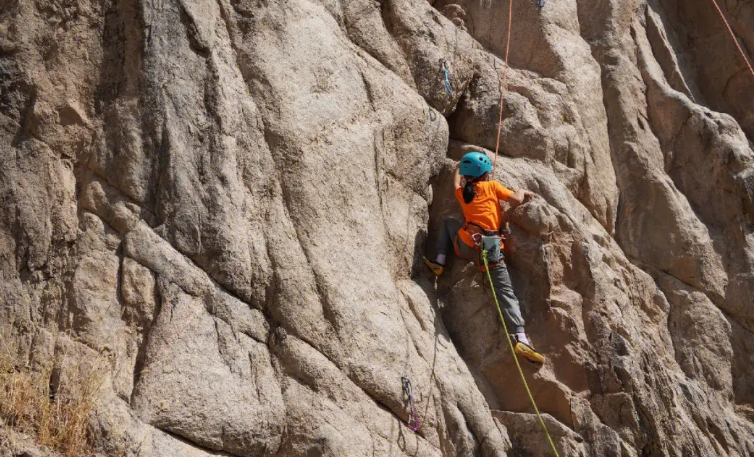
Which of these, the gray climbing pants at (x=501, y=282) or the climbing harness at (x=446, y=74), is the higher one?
the climbing harness at (x=446, y=74)

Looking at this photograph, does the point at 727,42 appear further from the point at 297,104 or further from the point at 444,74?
the point at 297,104

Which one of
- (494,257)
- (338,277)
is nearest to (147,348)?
(338,277)

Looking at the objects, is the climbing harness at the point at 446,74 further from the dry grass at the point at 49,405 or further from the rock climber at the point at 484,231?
the dry grass at the point at 49,405

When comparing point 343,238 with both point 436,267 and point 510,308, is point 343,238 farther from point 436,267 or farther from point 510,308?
point 510,308

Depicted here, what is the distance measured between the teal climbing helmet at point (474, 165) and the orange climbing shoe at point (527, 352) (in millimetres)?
1765

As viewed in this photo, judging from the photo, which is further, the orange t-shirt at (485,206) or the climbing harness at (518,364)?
the orange t-shirt at (485,206)

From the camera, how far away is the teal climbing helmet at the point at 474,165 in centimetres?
881

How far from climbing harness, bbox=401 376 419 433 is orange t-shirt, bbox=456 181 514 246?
5.70 ft

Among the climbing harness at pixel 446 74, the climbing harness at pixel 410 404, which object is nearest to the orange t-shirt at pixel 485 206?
the climbing harness at pixel 446 74

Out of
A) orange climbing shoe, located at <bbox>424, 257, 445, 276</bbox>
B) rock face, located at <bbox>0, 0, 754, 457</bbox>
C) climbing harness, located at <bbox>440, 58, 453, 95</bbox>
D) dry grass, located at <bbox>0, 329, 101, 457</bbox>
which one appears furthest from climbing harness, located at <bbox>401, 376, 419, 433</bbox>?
climbing harness, located at <bbox>440, 58, 453, 95</bbox>

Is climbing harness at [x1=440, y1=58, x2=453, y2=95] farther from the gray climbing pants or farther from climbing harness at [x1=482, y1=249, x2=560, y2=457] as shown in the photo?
climbing harness at [x1=482, y1=249, x2=560, y2=457]

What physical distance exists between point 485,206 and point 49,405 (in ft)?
14.8

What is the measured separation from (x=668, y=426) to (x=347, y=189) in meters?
3.94

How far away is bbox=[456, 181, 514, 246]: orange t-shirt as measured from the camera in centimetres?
866
